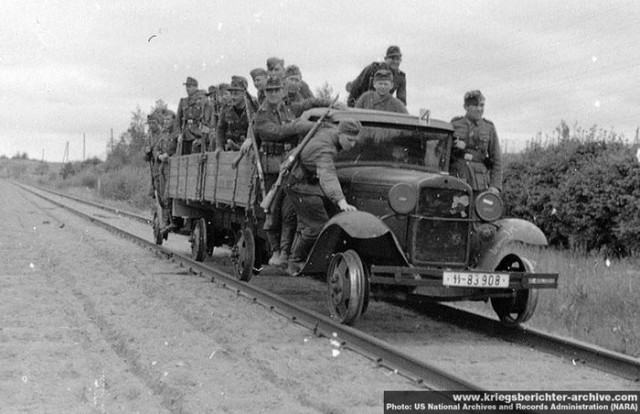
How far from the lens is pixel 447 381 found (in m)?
5.39

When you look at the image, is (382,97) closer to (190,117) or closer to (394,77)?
(394,77)

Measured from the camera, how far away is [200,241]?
1257cm

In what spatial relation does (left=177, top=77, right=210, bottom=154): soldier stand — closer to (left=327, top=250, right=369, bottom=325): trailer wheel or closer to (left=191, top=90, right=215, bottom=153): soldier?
(left=191, top=90, right=215, bottom=153): soldier

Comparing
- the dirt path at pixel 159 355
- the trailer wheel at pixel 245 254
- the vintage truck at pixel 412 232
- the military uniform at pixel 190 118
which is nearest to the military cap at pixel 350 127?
the vintage truck at pixel 412 232

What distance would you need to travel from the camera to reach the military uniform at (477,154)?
9000 millimetres

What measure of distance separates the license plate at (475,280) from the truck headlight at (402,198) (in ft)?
2.33

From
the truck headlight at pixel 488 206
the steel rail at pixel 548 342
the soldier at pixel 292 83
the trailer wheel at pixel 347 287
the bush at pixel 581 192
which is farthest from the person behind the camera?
the bush at pixel 581 192

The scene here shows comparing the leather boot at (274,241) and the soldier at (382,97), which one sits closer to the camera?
the leather boot at (274,241)

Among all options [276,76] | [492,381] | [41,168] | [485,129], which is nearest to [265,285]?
[276,76]

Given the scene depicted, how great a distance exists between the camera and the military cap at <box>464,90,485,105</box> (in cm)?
909

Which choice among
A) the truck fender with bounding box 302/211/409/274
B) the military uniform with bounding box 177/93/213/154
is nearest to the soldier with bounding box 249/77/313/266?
the truck fender with bounding box 302/211/409/274

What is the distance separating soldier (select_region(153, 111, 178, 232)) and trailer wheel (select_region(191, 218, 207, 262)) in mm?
2087

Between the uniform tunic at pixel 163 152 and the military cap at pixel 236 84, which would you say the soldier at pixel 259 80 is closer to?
the military cap at pixel 236 84

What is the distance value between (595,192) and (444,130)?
5.05 m
